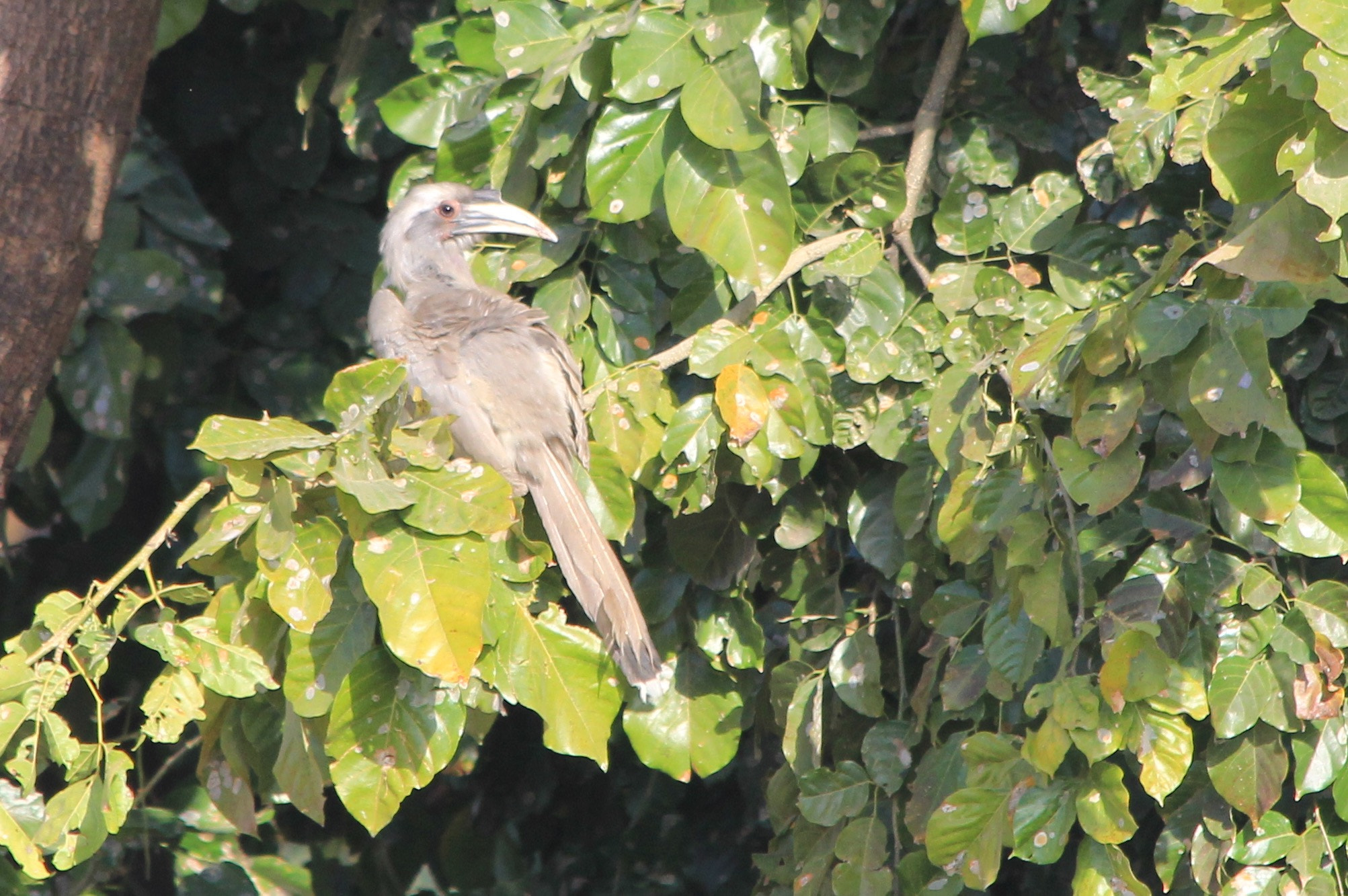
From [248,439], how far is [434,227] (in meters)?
1.73

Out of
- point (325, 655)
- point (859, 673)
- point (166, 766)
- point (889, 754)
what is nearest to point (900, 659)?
point (859, 673)

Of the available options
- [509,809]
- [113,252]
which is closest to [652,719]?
[509,809]

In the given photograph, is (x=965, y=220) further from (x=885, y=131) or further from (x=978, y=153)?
(x=885, y=131)

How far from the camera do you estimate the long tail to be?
2.84 m

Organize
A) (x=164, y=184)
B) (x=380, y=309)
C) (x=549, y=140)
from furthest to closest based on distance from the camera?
(x=164, y=184) < (x=380, y=309) < (x=549, y=140)

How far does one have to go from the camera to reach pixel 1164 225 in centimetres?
307

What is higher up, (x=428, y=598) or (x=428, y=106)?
(x=428, y=106)

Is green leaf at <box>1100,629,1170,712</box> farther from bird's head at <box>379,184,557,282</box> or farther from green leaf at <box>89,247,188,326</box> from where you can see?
green leaf at <box>89,247,188,326</box>

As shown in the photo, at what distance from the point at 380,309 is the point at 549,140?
82cm

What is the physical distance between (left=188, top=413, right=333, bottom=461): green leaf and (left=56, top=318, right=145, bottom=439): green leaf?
1858 millimetres

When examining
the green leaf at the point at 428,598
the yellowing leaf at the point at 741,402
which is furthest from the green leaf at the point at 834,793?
the green leaf at the point at 428,598

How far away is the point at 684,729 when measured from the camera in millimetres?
3111

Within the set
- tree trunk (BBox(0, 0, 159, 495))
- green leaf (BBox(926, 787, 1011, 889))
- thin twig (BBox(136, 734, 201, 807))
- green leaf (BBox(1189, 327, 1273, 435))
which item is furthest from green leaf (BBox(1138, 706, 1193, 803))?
tree trunk (BBox(0, 0, 159, 495))

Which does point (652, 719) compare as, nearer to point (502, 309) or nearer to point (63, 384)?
point (502, 309)
